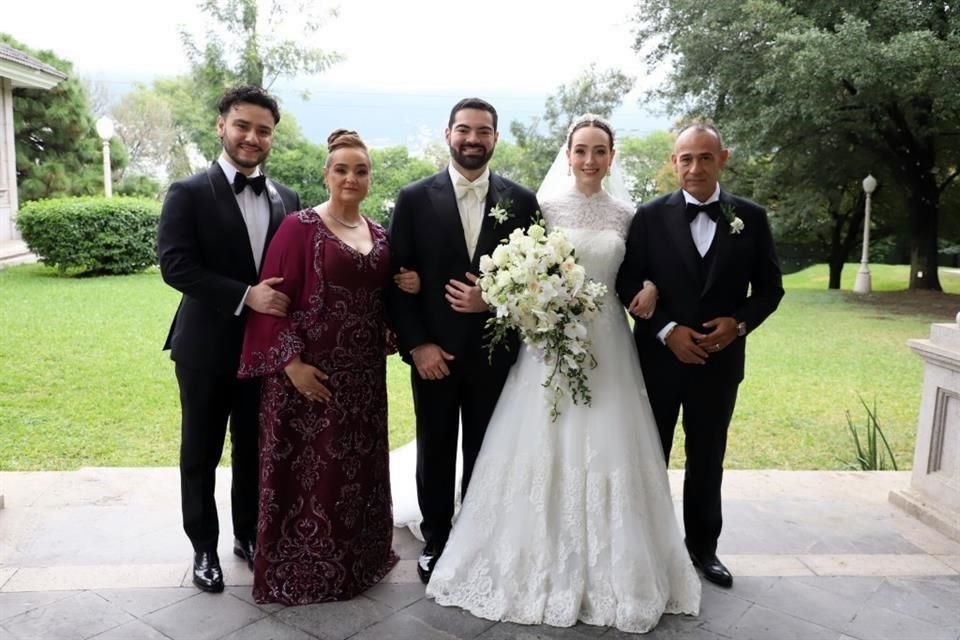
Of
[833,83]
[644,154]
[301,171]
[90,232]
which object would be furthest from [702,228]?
[644,154]

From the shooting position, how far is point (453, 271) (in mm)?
3414

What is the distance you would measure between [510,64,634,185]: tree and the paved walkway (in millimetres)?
19509

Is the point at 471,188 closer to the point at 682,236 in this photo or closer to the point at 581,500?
the point at 682,236

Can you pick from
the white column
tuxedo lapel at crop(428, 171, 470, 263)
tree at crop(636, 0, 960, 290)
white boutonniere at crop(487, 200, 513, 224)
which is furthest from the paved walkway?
the white column

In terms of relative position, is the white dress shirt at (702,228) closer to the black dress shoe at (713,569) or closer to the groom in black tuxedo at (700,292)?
the groom in black tuxedo at (700,292)

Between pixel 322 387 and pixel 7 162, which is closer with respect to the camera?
pixel 322 387

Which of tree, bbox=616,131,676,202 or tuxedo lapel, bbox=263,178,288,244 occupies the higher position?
tree, bbox=616,131,676,202

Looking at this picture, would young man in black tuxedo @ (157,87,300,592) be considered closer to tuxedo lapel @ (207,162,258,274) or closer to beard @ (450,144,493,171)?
tuxedo lapel @ (207,162,258,274)

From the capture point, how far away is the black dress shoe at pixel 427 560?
3.53 metres

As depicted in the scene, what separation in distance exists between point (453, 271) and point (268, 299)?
81 cm

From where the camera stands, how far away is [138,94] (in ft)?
129

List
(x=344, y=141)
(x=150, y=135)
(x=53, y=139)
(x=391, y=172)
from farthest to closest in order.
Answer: (x=150, y=135) < (x=53, y=139) < (x=391, y=172) < (x=344, y=141)

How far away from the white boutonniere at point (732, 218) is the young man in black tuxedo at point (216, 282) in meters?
2.00

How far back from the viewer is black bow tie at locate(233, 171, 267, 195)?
3.31m
